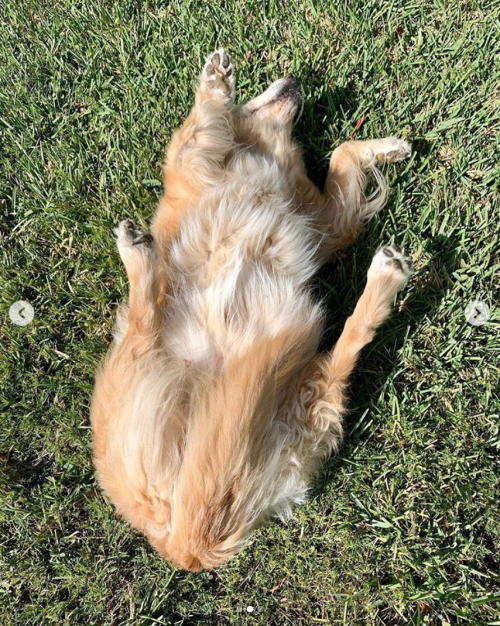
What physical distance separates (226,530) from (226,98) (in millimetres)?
2456

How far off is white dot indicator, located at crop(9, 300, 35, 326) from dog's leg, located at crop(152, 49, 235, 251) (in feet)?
4.20

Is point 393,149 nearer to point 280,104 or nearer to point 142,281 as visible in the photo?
point 280,104

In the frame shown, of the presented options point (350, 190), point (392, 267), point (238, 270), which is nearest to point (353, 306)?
point (392, 267)

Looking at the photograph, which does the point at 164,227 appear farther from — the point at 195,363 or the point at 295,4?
the point at 295,4

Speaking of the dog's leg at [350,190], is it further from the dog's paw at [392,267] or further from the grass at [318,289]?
the dog's paw at [392,267]

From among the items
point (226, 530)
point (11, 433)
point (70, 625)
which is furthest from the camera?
point (11, 433)

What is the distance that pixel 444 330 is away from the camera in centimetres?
295

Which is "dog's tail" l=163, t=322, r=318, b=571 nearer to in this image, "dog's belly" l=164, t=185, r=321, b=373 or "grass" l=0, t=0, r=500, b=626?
"dog's belly" l=164, t=185, r=321, b=373

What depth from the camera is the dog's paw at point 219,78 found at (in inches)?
116

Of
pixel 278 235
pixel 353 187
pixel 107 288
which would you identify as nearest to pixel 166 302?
pixel 278 235

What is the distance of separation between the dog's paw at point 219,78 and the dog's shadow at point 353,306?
1248 mm

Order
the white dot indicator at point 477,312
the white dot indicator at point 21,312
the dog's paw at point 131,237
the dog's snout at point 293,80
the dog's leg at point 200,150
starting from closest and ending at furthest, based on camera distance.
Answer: the dog's paw at point 131,237
the dog's leg at point 200,150
the white dot indicator at point 477,312
the dog's snout at point 293,80
the white dot indicator at point 21,312

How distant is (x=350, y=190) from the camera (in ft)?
9.56

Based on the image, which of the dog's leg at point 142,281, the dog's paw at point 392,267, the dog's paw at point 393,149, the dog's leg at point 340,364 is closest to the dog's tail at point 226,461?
the dog's leg at point 340,364
